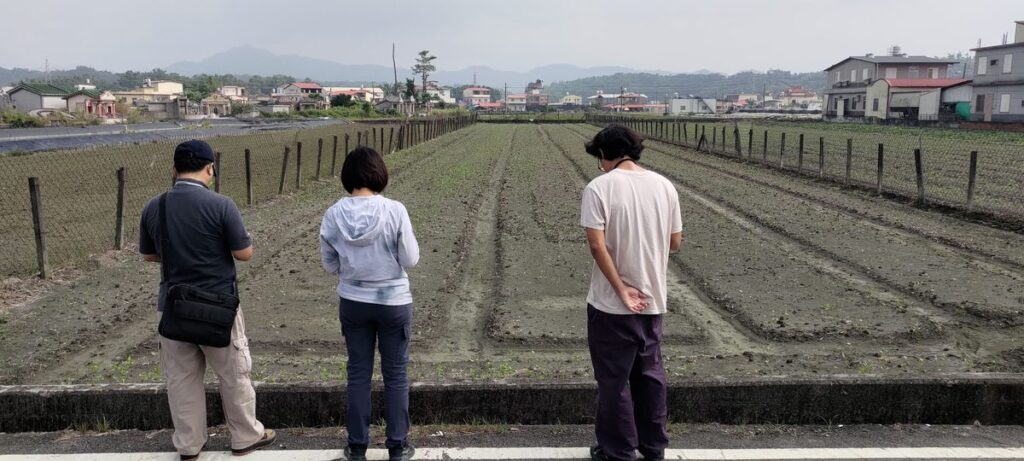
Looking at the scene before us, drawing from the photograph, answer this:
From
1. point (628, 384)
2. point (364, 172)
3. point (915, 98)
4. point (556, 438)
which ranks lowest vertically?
point (556, 438)

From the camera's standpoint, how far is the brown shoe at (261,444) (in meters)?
3.70

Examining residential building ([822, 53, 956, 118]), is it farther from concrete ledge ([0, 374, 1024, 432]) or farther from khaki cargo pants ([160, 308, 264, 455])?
khaki cargo pants ([160, 308, 264, 455])

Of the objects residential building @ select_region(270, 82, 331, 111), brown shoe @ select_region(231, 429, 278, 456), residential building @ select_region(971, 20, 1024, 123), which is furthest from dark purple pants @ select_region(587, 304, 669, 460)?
residential building @ select_region(270, 82, 331, 111)

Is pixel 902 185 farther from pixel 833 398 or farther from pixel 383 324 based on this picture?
pixel 383 324

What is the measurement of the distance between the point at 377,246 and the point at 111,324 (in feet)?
13.8

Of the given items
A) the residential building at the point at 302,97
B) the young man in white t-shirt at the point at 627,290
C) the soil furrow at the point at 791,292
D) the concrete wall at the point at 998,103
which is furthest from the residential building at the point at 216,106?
the young man in white t-shirt at the point at 627,290

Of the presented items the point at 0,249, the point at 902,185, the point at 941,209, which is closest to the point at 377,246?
the point at 0,249

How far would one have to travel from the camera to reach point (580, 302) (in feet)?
23.8

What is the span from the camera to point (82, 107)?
70.2 metres

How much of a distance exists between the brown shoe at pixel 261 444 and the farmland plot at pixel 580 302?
66 centimetres

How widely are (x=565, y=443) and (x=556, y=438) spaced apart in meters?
0.08

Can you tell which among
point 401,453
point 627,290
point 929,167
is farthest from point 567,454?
point 929,167

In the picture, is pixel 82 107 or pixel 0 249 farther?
pixel 82 107

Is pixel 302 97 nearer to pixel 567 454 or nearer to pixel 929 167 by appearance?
pixel 929 167
